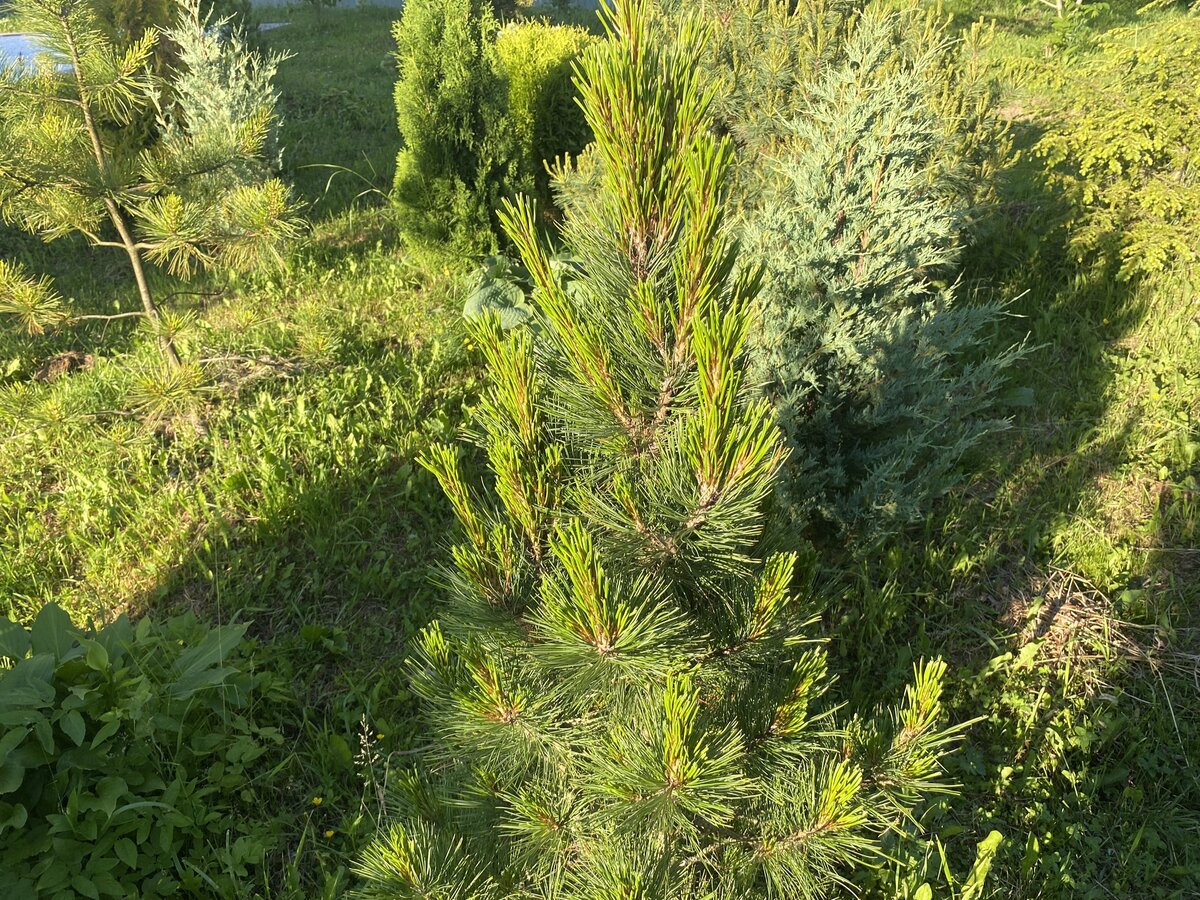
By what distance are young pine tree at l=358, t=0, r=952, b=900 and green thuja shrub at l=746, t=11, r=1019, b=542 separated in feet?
4.82

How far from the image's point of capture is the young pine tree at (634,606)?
1.20 meters

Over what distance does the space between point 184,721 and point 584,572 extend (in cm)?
231

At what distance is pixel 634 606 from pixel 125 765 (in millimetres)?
2152

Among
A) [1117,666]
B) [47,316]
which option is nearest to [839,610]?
[1117,666]

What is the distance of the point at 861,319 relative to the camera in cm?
303

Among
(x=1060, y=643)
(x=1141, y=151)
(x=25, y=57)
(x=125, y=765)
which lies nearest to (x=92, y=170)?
(x=25, y=57)

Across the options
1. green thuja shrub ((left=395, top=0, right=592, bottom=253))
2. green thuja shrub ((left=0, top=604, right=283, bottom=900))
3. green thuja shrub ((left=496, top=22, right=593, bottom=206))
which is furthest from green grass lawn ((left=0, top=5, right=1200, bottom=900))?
green thuja shrub ((left=496, top=22, right=593, bottom=206))

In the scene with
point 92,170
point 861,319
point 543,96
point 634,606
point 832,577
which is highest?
point 543,96

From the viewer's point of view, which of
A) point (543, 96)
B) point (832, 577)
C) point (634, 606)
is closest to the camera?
point (634, 606)

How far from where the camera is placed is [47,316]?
358cm

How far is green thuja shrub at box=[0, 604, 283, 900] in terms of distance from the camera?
7.46 feet

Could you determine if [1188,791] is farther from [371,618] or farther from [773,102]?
[773,102]

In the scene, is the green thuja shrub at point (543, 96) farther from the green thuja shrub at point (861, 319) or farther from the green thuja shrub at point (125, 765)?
the green thuja shrub at point (125, 765)

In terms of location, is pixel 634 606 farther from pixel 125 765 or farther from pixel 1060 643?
pixel 1060 643
